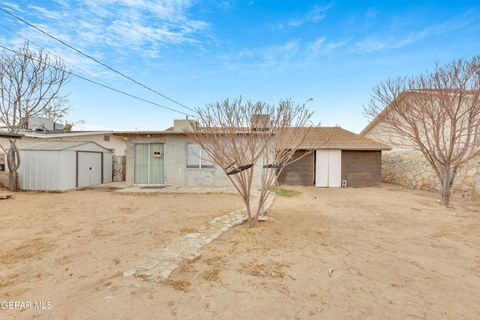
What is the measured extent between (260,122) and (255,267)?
3.14m

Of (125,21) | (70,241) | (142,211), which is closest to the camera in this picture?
Result: (70,241)

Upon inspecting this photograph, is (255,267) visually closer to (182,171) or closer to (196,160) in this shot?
(196,160)

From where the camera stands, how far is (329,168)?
43.7ft

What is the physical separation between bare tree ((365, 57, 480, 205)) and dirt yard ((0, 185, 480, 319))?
3.07 m

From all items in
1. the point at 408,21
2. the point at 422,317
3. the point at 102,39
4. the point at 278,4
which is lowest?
the point at 422,317

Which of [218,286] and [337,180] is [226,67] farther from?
[218,286]

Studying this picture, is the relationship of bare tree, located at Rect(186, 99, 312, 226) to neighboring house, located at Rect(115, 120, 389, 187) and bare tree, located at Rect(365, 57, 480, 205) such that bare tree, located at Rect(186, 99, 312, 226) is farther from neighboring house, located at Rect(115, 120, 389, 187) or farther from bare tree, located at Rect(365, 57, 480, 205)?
bare tree, located at Rect(365, 57, 480, 205)

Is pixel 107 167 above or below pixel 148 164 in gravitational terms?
below

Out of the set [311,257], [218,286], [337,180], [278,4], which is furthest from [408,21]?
[218,286]

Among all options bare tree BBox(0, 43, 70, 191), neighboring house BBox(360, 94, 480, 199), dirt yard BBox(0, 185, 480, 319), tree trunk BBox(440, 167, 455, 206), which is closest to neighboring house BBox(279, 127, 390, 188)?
neighboring house BBox(360, 94, 480, 199)

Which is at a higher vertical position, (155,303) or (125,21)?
(125,21)

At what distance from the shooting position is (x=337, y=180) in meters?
13.4

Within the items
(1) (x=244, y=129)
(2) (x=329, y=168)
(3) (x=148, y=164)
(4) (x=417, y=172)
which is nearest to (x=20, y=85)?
(3) (x=148, y=164)

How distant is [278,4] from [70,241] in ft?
36.5
